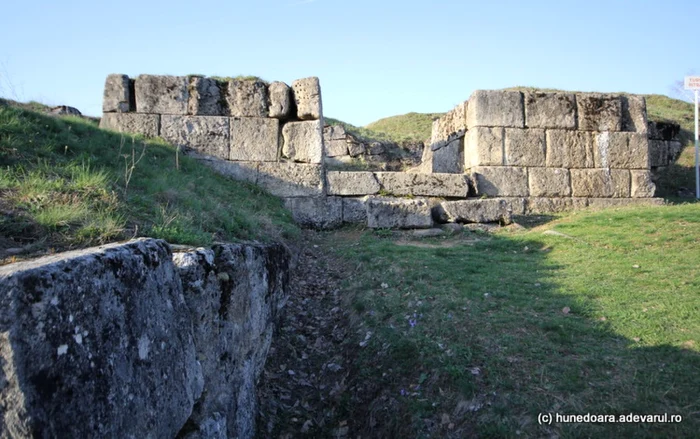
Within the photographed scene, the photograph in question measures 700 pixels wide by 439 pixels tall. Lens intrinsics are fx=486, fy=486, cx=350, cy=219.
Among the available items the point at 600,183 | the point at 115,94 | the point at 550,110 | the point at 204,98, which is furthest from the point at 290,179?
the point at 600,183

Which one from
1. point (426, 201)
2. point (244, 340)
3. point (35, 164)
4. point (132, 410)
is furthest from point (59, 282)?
point (426, 201)

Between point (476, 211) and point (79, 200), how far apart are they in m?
8.83

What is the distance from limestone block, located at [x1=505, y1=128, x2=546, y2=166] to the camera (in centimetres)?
1189

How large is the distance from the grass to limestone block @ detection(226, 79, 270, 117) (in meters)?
5.16

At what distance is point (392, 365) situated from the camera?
4.52 m

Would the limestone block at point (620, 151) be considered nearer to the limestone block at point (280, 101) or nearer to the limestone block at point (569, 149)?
the limestone block at point (569, 149)

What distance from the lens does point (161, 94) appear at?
10.7 m

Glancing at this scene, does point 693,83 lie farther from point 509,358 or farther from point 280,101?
point 509,358

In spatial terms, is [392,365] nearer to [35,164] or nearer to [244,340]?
[244,340]

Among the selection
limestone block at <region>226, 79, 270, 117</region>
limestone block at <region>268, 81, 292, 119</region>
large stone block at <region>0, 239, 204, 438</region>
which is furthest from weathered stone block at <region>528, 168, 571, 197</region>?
large stone block at <region>0, 239, 204, 438</region>

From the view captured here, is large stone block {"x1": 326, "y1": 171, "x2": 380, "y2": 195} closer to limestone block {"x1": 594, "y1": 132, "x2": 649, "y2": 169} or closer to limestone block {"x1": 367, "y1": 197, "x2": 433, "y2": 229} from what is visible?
limestone block {"x1": 367, "y1": 197, "x2": 433, "y2": 229}

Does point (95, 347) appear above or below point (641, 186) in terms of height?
below

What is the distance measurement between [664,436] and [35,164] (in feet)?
16.7

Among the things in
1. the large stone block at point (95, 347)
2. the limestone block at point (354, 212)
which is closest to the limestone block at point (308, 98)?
the limestone block at point (354, 212)
